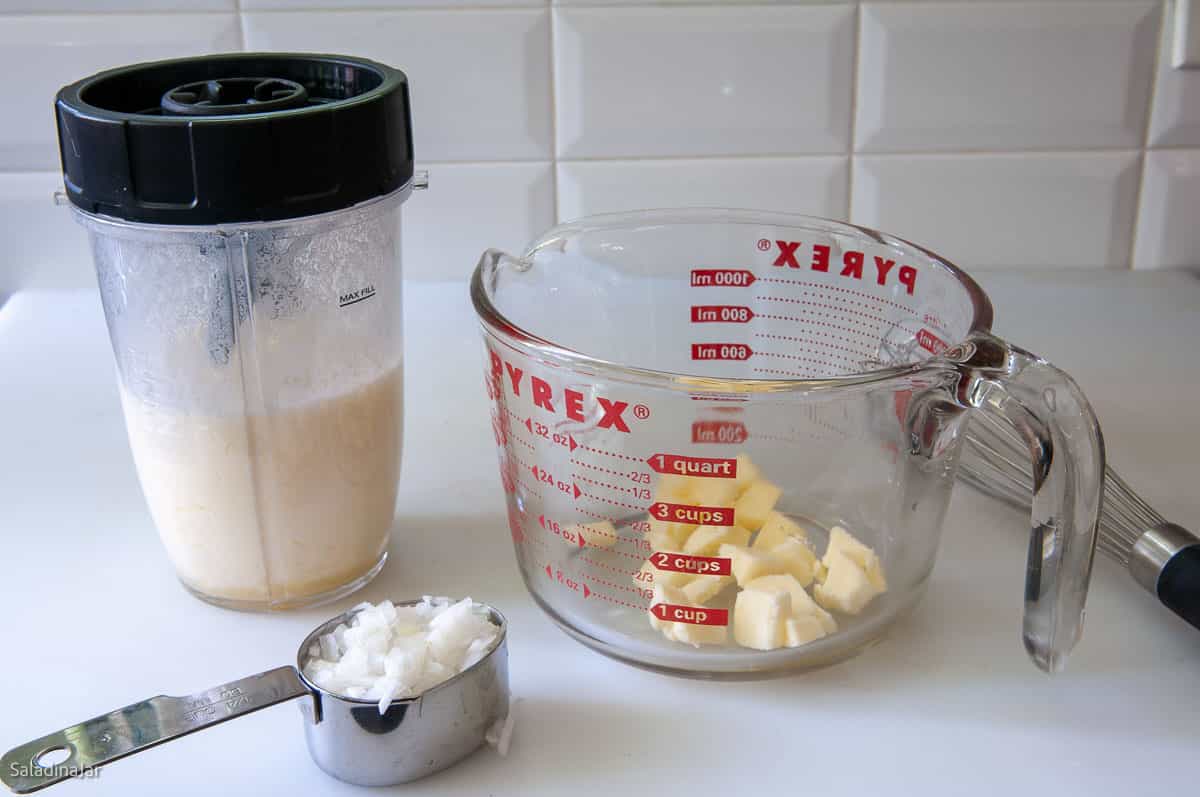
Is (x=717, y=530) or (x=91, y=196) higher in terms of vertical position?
(x=91, y=196)

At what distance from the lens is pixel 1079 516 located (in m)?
0.48

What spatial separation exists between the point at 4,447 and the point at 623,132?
509 mm

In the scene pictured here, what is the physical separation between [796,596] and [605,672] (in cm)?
10

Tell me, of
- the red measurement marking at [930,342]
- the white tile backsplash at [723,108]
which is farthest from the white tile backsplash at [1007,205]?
the red measurement marking at [930,342]

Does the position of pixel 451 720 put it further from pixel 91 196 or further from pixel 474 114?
pixel 474 114

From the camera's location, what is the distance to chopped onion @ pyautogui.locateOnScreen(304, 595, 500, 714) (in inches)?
18.9

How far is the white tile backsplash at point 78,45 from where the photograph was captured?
919mm

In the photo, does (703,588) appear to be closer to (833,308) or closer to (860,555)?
(860,555)

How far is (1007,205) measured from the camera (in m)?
1.00

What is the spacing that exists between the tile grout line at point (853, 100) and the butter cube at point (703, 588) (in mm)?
535

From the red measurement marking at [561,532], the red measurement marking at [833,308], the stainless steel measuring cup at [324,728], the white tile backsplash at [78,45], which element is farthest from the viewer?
the white tile backsplash at [78,45]

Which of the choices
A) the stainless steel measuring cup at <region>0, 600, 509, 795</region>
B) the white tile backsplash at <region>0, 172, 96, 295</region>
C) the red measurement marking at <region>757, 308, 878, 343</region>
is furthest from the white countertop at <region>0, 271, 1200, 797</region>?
the white tile backsplash at <region>0, 172, 96, 295</region>

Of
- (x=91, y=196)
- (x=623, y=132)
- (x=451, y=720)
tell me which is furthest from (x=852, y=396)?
(x=623, y=132)

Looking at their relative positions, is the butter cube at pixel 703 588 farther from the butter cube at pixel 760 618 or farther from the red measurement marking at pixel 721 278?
the red measurement marking at pixel 721 278
